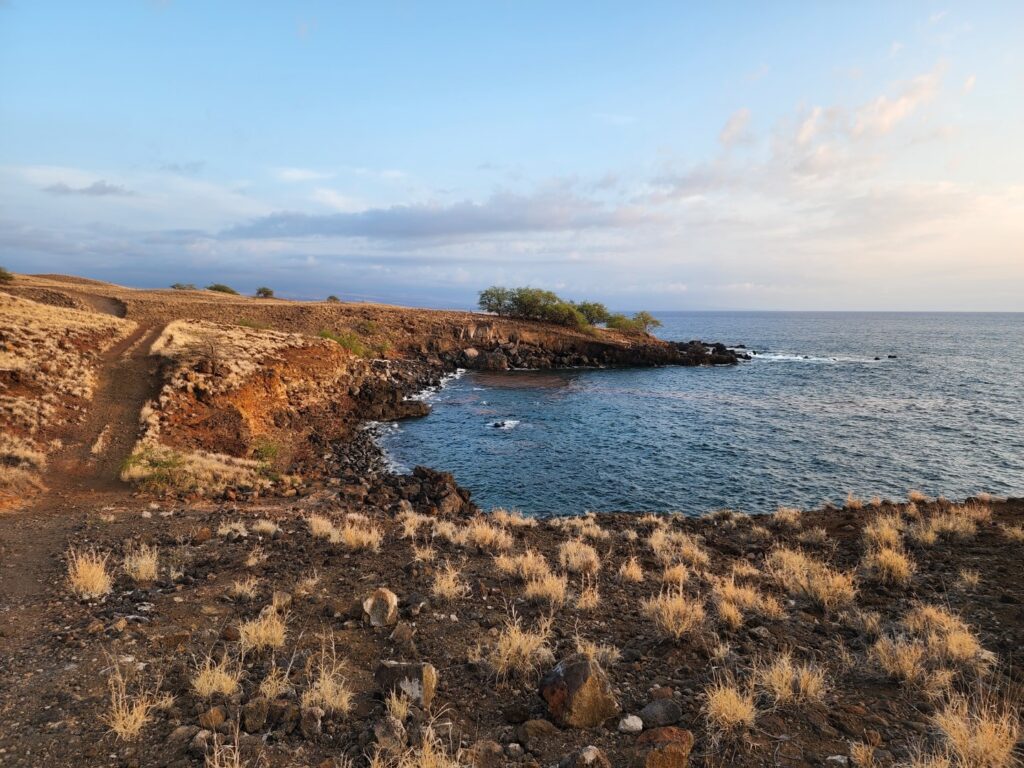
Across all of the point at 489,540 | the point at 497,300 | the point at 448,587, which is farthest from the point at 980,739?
the point at 497,300

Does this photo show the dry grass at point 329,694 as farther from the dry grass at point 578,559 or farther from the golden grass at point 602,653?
the dry grass at point 578,559

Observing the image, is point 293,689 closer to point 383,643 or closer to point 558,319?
point 383,643

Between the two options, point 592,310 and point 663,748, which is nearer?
point 663,748

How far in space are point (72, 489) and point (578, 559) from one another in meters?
14.2

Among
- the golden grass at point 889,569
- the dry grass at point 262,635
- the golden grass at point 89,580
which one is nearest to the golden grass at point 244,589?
the dry grass at point 262,635

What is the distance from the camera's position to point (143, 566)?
833 cm

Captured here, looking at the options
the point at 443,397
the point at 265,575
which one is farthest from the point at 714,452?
the point at 265,575

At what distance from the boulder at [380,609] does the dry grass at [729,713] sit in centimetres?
422

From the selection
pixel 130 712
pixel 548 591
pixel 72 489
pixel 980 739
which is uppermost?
pixel 980 739

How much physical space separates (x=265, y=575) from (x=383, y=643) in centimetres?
354

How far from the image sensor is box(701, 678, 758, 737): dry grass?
4855mm

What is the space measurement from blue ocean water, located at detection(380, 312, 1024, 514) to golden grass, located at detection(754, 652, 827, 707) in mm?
14960

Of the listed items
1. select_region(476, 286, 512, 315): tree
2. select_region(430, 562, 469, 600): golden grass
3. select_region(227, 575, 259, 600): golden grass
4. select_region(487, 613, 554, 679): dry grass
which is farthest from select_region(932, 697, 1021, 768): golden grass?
select_region(476, 286, 512, 315): tree

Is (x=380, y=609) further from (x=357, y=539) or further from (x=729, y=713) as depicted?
(x=729, y=713)
